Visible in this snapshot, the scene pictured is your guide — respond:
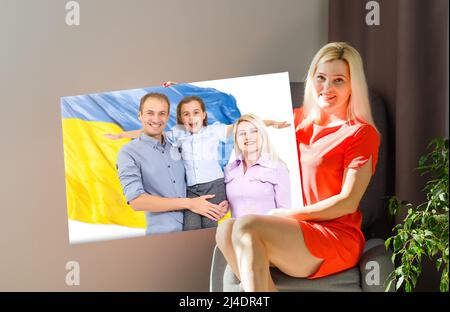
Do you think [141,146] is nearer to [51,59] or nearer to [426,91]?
[51,59]

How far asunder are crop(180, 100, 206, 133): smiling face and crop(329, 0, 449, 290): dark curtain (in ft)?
2.51

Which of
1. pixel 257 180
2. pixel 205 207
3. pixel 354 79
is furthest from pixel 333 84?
pixel 205 207

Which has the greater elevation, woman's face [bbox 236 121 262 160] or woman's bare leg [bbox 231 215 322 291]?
woman's face [bbox 236 121 262 160]

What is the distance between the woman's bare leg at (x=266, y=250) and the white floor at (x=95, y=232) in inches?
17.4

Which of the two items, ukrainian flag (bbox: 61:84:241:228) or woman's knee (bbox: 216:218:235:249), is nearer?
woman's knee (bbox: 216:218:235:249)

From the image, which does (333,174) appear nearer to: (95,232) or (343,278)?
(343,278)

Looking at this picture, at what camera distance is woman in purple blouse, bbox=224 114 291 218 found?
8.61 ft

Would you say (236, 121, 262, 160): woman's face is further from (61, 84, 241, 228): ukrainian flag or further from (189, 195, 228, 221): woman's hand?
(189, 195, 228, 221): woman's hand

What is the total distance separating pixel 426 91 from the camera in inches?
104

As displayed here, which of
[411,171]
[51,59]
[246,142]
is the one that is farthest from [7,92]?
[411,171]

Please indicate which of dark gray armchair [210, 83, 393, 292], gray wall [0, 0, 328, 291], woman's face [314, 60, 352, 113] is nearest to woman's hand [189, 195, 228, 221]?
dark gray armchair [210, 83, 393, 292]

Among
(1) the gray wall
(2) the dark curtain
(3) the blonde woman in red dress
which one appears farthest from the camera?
(1) the gray wall

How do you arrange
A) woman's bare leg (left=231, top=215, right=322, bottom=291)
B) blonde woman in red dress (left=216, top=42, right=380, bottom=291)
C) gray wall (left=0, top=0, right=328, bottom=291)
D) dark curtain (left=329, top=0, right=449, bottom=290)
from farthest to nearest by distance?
gray wall (left=0, top=0, right=328, bottom=291) → dark curtain (left=329, top=0, right=449, bottom=290) → blonde woman in red dress (left=216, top=42, right=380, bottom=291) → woman's bare leg (left=231, top=215, right=322, bottom=291)

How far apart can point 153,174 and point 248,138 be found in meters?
0.37
